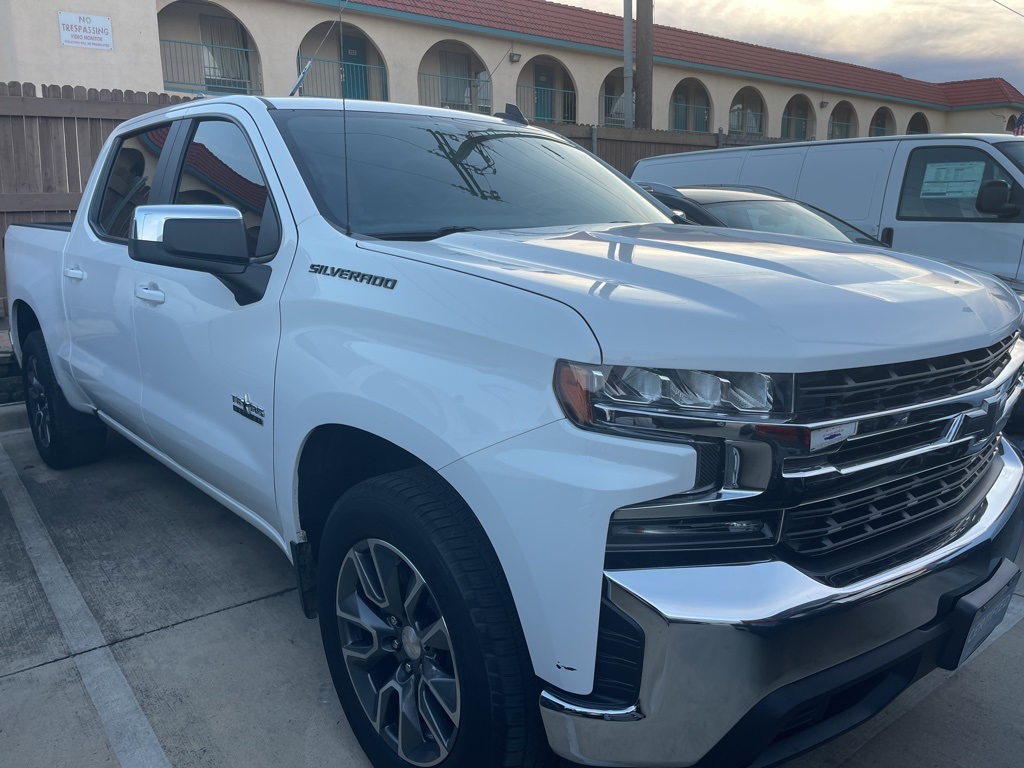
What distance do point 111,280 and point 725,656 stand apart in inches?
124

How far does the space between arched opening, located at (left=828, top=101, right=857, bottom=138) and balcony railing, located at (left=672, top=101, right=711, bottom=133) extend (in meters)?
6.57

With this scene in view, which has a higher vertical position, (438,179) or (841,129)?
(841,129)

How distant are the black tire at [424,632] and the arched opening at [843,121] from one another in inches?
1321

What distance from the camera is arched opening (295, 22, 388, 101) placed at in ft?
62.6

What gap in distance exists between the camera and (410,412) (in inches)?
79.5

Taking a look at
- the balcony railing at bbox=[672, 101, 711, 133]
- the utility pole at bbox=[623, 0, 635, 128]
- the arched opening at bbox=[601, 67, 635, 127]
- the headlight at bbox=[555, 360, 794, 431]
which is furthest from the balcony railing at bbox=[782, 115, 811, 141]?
the headlight at bbox=[555, 360, 794, 431]

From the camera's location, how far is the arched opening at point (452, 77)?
72.9 feet

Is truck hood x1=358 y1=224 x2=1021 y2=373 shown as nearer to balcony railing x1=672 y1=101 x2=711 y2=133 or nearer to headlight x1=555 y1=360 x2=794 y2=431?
headlight x1=555 y1=360 x2=794 y2=431

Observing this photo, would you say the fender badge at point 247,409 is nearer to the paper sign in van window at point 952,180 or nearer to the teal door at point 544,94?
the paper sign in van window at point 952,180

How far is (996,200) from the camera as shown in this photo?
6.26 m

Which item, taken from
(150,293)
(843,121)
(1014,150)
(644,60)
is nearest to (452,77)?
(644,60)

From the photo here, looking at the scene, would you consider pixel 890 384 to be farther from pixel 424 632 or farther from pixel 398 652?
pixel 398 652

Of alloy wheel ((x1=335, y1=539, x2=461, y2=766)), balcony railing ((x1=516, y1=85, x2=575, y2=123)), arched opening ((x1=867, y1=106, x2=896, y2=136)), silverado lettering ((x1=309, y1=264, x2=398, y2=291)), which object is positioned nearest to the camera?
alloy wheel ((x1=335, y1=539, x2=461, y2=766))

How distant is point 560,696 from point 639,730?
174mm
